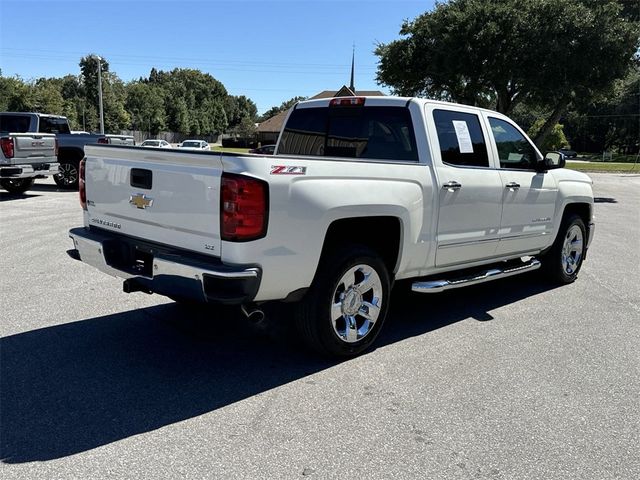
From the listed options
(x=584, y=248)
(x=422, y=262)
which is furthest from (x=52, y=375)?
(x=584, y=248)

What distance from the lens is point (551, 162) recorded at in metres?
6.12

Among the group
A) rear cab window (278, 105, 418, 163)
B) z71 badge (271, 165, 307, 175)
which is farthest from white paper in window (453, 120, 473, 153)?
z71 badge (271, 165, 307, 175)

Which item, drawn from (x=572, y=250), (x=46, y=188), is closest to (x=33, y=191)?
(x=46, y=188)

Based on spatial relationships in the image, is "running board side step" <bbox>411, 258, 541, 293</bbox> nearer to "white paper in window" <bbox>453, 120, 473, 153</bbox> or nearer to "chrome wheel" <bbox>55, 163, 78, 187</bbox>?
"white paper in window" <bbox>453, 120, 473, 153</bbox>

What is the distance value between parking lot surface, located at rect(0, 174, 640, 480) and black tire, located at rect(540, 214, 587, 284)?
87cm

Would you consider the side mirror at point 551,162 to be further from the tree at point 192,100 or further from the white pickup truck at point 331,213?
the tree at point 192,100

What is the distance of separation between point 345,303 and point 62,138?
13531 mm

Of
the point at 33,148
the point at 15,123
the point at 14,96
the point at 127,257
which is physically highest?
the point at 14,96

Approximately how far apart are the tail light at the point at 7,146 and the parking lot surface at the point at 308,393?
778cm

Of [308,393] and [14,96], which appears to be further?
[14,96]

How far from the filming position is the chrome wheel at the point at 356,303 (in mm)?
4121

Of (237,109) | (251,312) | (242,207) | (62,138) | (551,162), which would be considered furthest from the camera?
(237,109)

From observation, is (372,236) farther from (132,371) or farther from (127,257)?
(132,371)

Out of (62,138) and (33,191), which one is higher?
(62,138)
